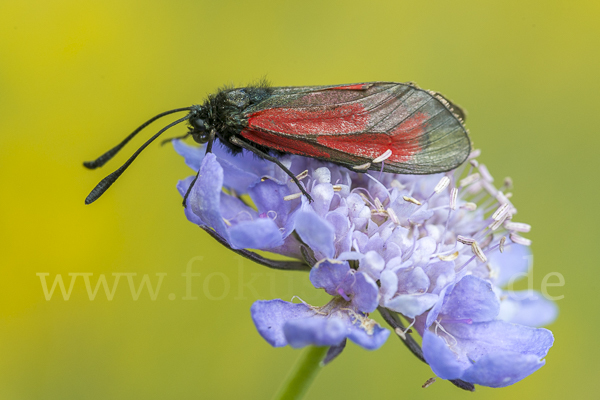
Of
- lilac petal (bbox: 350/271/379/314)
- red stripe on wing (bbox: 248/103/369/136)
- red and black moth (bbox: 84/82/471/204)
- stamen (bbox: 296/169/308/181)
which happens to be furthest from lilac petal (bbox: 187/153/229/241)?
lilac petal (bbox: 350/271/379/314)

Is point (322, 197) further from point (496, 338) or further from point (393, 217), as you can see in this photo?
point (496, 338)

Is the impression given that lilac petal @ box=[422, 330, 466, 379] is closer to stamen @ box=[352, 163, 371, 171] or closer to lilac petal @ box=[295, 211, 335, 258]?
lilac petal @ box=[295, 211, 335, 258]

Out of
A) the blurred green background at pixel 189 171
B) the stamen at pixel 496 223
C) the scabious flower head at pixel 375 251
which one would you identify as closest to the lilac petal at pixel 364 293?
the scabious flower head at pixel 375 251

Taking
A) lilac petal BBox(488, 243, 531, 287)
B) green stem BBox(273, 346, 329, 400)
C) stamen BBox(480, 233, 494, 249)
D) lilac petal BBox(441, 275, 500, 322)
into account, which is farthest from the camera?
lilac petal BBox(488, 243, 531, 287)

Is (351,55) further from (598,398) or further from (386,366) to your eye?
(598,398)

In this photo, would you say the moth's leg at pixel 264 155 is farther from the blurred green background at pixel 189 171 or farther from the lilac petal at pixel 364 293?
the blurred green background at pixel 189 171

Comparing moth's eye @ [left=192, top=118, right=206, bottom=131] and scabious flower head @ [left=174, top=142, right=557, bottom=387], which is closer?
scabious flower head @ [left=174, top=142, right=557, bottom=387]

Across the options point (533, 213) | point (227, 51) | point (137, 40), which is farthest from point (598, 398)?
point (137, 40)
